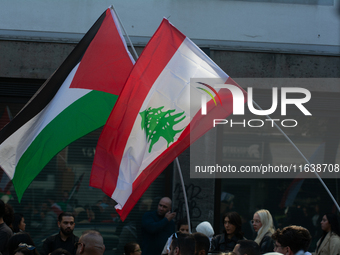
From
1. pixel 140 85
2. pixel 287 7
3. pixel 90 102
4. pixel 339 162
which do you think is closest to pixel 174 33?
pixel 140 85

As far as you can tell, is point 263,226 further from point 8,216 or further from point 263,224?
point 8,216

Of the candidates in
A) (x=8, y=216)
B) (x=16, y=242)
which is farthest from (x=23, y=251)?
(x=8, y=216)

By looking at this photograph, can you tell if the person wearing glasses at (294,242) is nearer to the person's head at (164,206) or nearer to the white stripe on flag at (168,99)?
the white stripe on flag at (168,99)

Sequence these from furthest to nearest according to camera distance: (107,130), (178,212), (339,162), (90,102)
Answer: (339,162), (178,212), (90,102), (107,130)

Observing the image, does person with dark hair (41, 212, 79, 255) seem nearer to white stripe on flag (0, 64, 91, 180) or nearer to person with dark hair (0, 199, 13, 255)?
person with dark hair (0, 199, 13, 255)

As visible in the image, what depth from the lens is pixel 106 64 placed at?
17.8 ft

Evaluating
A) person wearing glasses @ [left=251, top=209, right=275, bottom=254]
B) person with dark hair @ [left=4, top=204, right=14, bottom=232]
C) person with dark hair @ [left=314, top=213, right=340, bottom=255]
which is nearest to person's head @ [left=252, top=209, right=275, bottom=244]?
person wearing glasses @ [left=251, top=209, right=275, bottom=254]

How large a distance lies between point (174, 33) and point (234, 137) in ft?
12.7

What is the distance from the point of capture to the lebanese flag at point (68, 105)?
5059 millimetres

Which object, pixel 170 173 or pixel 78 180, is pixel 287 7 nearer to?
pixel 170 173

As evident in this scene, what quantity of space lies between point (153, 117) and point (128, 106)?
0.32 m

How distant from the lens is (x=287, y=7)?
27.5 ft

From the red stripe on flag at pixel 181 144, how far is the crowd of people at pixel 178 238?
0.60m

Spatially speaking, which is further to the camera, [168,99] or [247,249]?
[168,99]
